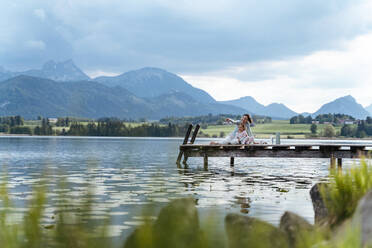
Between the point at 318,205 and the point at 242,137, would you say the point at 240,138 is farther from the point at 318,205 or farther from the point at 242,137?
the point at 318,205

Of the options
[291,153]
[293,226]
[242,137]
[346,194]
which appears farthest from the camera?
[242,137]

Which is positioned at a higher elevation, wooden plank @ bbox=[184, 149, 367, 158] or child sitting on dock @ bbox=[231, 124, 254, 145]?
child sitting on dock @ bbox=[231, 124, 254, 145]

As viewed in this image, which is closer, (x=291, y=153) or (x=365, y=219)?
(x=365, y=219)

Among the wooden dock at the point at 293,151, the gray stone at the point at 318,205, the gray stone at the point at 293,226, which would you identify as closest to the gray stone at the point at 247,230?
the gray stone at the point at 293,226

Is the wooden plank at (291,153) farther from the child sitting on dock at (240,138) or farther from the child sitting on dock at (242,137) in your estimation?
the child sitting on dock at (242,137)

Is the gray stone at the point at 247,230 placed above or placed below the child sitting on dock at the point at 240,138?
below

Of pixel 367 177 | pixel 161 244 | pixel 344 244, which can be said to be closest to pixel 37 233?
pixel 161 244

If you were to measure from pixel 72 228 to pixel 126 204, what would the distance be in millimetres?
10146

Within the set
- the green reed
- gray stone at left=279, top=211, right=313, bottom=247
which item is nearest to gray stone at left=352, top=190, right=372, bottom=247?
gray stone at left=279, top=211, right=313, bottom=247

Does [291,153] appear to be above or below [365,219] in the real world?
below

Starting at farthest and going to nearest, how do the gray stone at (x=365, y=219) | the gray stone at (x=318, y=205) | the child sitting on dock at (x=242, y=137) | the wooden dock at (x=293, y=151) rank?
1. the child sitting on dock at (x=242, y=137)
2. the wooden dock at (x=293, y=151)
3. the gray stone at (x=318, y=205)
4. the gray stone at (x=365, y=219)

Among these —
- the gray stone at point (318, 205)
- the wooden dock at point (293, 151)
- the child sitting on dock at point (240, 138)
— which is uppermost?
the child sitting on dock at point (240, 138)

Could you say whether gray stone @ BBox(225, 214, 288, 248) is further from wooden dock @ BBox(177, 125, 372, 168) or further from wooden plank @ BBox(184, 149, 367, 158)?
wooden plank @ BBox(184, 149, 367, 158)

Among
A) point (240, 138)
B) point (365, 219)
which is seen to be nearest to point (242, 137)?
point (240, 138)
